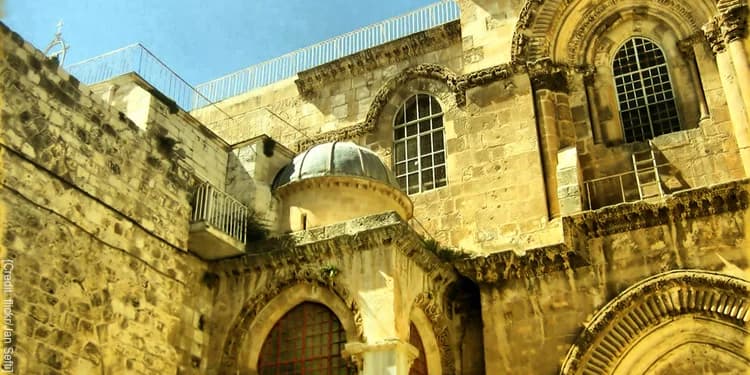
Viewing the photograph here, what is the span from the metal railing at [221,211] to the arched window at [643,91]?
7.60 metres

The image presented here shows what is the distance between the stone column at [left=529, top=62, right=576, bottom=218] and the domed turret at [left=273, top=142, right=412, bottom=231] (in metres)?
2.79

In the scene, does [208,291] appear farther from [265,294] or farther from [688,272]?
[688,272]

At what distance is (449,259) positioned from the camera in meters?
13.9

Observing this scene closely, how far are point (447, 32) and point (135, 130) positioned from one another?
7.81 meters

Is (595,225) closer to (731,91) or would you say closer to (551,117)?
(551,117)

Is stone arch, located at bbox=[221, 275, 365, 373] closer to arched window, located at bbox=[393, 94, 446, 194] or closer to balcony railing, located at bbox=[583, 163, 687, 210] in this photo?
arched window, located at bbox=[393, 94, 446, 194]

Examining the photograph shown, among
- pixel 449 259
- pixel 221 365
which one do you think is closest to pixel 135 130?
pixel 221 365

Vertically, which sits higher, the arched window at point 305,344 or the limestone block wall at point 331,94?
the limestone block wall at point 331,94

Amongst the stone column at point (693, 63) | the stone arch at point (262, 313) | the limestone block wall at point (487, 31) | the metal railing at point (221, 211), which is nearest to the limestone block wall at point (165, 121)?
the metal railing at point (221, 211)

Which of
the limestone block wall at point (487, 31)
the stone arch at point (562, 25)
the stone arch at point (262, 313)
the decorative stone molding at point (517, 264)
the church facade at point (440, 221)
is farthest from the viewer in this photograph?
the limestone block wall at point (487, 31)

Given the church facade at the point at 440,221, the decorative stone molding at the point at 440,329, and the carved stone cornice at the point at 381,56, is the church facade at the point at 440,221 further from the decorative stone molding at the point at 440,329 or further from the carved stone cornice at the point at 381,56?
the carved stone cornice at the point at 381,56

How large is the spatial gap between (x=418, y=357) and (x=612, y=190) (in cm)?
478

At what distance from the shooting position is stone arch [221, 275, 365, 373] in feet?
41.9

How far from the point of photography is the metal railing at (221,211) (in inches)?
524
